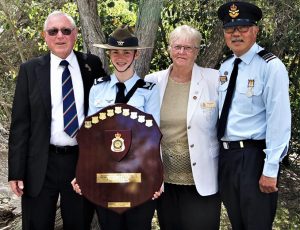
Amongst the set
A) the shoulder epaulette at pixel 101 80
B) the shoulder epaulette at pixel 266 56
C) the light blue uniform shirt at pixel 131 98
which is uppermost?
the shoulder epaulette at pixel 266 56

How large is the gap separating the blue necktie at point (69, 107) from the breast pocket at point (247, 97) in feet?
3.52

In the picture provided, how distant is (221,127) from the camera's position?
3641 millimetres

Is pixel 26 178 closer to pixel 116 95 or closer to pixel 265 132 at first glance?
pixel 116 95

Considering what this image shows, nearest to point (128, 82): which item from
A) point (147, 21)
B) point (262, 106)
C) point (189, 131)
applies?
point (189, 131)

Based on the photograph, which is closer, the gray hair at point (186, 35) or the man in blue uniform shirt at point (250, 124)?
the man in blue uniform shirt at point (250, 124)

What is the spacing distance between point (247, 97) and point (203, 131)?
17.1 inches

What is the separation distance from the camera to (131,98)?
3.54 m

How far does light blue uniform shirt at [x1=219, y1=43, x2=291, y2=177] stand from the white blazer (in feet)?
0.44

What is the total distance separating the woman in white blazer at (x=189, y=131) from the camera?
3.77 meters

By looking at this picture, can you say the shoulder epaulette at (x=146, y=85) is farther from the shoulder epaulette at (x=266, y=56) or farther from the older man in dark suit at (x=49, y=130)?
the shoulder epaulette at (x=266, y=56)

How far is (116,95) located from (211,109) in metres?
0.69

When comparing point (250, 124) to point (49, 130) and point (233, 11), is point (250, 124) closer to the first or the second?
point (233, 11)

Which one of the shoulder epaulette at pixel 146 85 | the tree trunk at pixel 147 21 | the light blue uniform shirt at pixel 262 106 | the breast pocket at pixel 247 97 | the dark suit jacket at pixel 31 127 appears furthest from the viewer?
the tree trunk at pixel 147 21

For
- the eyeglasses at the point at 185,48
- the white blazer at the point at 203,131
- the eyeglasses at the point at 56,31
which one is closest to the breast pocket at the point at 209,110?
the white blazer at the point at 203,131
